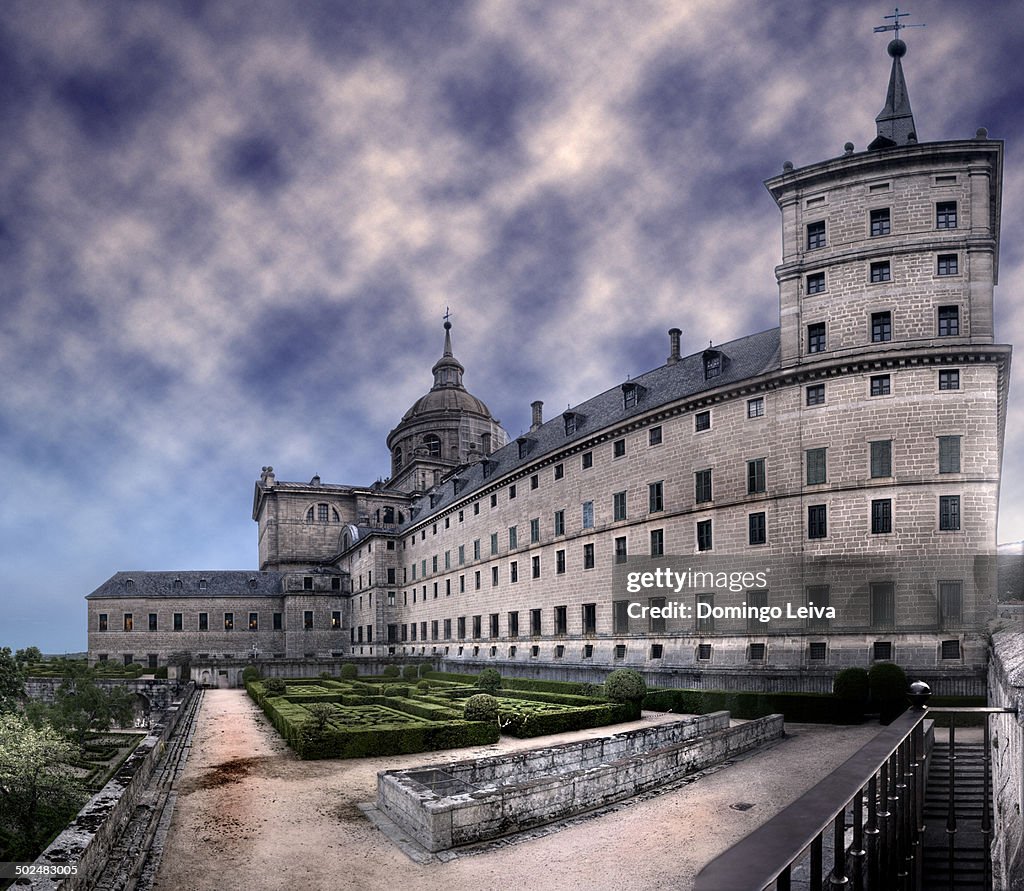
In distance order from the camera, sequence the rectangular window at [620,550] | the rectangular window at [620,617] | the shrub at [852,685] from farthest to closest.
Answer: the rectangular window at [620,550]
the rectangular window at [620,617]
the shrub at [852,685]

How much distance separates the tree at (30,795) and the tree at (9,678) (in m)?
15.6

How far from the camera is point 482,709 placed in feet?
78.5

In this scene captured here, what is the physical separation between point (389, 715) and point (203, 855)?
15.5 metres

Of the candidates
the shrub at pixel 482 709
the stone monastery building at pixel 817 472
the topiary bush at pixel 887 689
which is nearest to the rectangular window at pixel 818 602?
the stone monastery building at pixel 817 472

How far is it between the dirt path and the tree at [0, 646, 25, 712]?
49.9 feet

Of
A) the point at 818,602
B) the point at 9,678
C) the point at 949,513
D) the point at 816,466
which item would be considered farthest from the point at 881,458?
the point at 9,678

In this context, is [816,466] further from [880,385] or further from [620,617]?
[620,617]

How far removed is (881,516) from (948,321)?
29.1 ft

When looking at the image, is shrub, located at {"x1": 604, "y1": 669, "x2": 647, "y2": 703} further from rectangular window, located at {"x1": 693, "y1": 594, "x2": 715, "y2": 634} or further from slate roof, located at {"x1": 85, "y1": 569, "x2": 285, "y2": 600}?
slate roof, located at {"x1": 85, "y1": 569, "x2": 285, "y2": 600}

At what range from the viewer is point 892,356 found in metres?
31.0

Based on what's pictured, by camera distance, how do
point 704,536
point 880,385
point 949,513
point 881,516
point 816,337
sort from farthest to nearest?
point 704,536 → point 816,337 → point 880,385 → point 881,516 → point 949,513

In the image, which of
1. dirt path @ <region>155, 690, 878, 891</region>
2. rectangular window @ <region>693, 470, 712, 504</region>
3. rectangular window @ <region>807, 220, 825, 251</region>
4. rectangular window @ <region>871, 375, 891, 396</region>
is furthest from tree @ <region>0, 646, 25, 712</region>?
rectangular window @ <region>807, 220, 825, 251</region>

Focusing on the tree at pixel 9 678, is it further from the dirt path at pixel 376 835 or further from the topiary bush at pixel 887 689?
the topiary bush at pixel 887 689

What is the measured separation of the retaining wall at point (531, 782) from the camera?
12805mm
